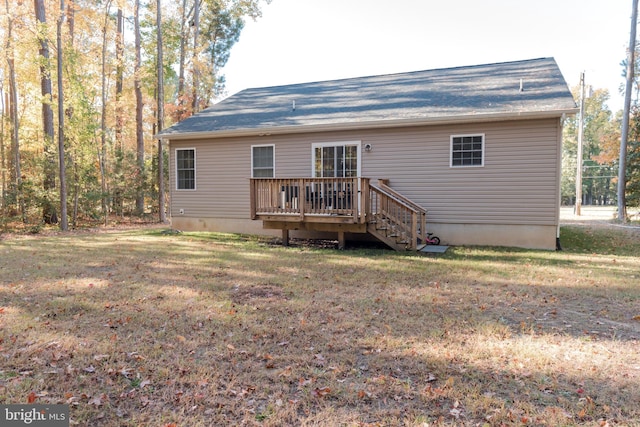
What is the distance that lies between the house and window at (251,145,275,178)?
3cm

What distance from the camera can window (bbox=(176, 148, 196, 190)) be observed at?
495 inches

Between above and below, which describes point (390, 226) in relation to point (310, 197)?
below

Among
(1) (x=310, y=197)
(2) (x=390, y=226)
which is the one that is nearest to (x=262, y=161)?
(1) (x=310, y=197)

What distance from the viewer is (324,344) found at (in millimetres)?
3670

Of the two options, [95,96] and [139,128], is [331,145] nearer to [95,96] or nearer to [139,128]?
[95,96]

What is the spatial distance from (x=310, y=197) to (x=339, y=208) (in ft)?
2.73

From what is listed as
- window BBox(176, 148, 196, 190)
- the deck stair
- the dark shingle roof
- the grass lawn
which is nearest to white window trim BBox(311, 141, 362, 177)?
the dark shingle roof

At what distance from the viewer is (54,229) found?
45.8ft

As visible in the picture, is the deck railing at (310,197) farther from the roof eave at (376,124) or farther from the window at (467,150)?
the window at (467,150)

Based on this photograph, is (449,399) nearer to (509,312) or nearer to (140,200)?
(509,312)

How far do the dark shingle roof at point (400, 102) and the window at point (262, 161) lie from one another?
0.62 m

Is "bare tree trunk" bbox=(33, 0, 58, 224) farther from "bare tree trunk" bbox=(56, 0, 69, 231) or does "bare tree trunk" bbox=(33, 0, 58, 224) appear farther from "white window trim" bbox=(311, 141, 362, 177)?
"white window trim" bbox=(311, 141, 362, 177)

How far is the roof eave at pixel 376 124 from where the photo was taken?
8.78m

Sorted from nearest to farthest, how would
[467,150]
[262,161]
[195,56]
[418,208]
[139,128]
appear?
[467,150] < [418,208] < [262,161] < [139,128] < [195,56]
